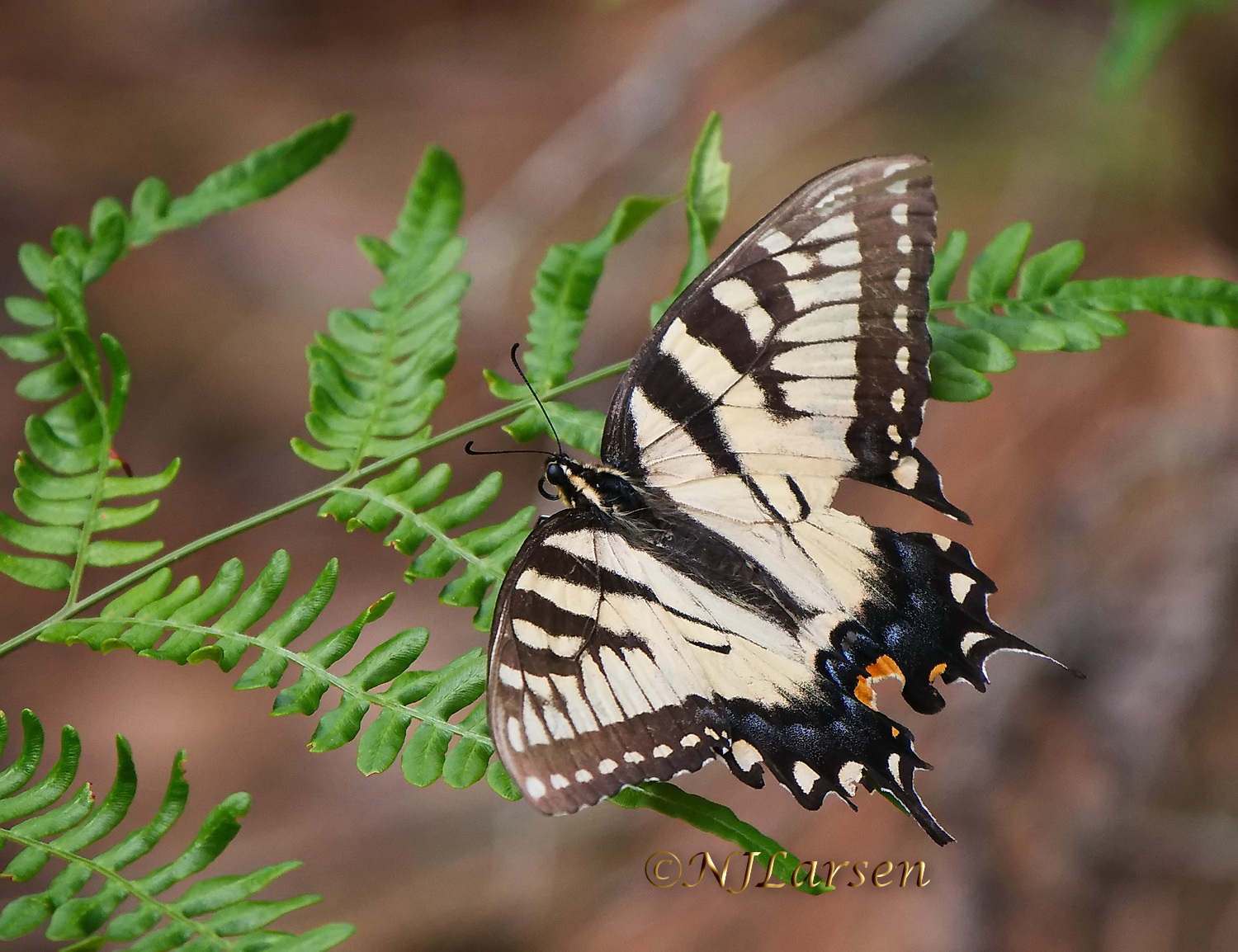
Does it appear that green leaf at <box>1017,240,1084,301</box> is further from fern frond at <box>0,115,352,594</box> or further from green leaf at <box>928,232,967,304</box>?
fern frond at <box>0,115,352,594</box>

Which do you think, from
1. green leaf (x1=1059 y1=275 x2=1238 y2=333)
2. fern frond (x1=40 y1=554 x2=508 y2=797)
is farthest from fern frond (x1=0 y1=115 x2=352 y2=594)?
green leaf (x1=1059 y1=275 x2=1238 y2=333)

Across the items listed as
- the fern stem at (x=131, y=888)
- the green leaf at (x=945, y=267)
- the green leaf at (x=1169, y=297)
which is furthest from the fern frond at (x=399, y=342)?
the green leaf at (x=1169, y=297)

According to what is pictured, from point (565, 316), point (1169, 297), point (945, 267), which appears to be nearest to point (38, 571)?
point (565, 316)

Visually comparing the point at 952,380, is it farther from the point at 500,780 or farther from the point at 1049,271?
the point at 500,780

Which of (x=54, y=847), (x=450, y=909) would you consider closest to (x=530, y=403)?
(x=54, y=847)

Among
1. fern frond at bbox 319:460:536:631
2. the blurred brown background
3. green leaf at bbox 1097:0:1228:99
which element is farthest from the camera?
the blurred brown background
